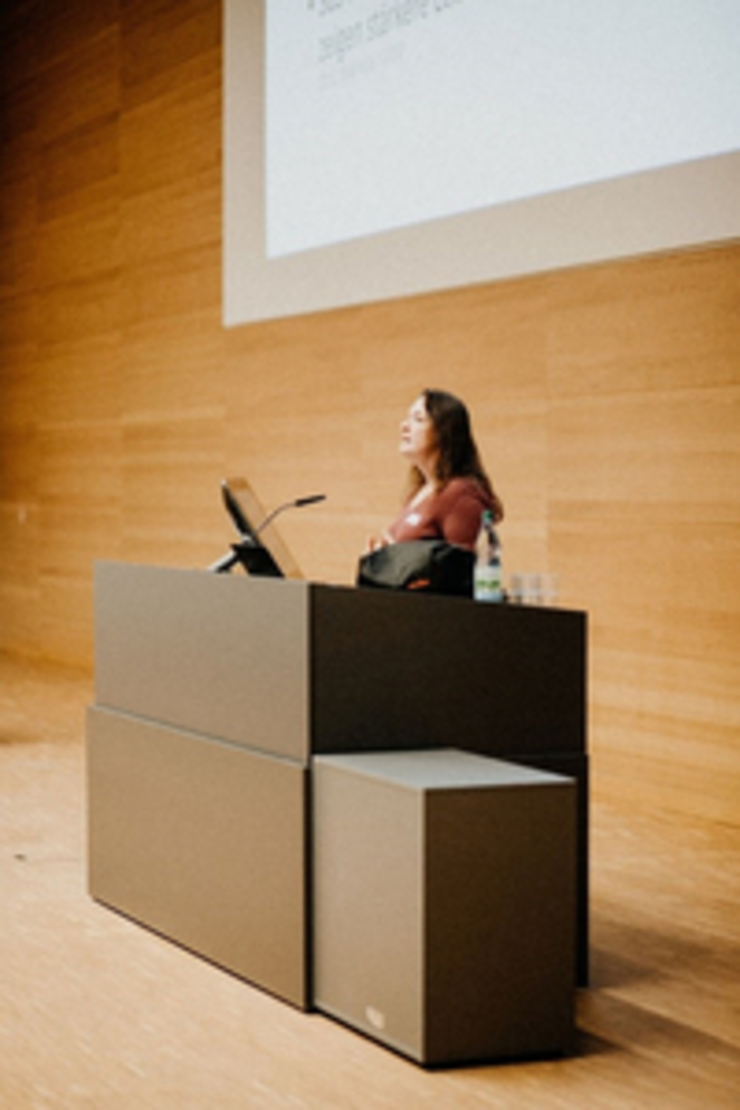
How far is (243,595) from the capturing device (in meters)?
3.00

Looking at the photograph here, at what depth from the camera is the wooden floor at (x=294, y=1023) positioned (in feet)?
7.82

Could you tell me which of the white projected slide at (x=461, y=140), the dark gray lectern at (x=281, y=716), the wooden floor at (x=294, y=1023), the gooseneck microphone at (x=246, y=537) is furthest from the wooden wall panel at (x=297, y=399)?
the gooseneck microphone at (x=246, y=537)

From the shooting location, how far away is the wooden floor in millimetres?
2385

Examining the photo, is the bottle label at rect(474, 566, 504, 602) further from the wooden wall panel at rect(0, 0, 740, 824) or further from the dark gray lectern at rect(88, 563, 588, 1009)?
the wooden wall panel at rect(0, 0, 740, 824)

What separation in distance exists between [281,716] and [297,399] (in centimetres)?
387

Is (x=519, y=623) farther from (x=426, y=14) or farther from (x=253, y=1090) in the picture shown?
(x=426, y=14)

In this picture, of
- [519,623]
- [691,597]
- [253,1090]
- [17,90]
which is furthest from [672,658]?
[17,90]

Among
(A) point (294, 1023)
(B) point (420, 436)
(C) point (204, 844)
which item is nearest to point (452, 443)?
(B) point (420, 436)

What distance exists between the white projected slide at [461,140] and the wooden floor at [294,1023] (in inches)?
78.9

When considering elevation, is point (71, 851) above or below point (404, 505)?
below

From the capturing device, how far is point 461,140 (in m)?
5.30

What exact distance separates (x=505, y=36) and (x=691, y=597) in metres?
1.94

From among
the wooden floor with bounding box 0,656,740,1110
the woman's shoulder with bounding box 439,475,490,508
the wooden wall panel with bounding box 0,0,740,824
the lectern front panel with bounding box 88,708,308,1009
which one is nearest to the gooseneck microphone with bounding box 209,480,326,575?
the lectern front panel with bounding box 88,708,308,1009

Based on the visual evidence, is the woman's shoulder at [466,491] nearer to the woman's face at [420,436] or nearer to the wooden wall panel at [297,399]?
the woman's face at [420,436]
